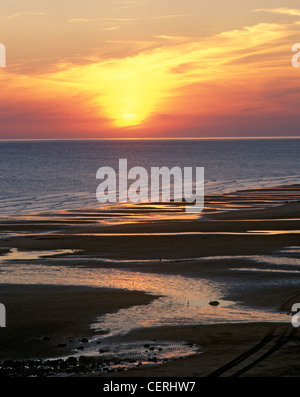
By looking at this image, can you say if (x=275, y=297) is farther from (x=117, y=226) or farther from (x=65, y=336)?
(x=117, y=226)

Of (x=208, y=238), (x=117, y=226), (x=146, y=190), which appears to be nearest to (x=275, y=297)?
(x=208, y=238)

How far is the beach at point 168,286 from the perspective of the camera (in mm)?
16328

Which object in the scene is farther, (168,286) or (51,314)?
(168,286)

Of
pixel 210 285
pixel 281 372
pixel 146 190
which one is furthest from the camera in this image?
pixel 146 190

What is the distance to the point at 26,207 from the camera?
6247 cm

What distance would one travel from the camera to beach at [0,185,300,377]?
1633cm

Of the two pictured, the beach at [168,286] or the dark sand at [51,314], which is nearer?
the beach at [168,286]

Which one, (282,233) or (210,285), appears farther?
(282,233)

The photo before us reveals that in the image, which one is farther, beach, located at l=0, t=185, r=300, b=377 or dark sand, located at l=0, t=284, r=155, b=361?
dark sand, located at l=0, t=284, r=155, b=361

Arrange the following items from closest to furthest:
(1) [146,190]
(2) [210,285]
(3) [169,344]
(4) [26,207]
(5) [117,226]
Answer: (3) [169,344]
(2) [210,285]
(5) [117,226]
(4) [26,207]
(1) [146,190]

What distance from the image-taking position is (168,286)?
24.6 metres

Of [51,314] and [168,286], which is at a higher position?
[168,286]

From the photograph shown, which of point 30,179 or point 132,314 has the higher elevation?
point 30,179

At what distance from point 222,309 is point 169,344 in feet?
14.1
